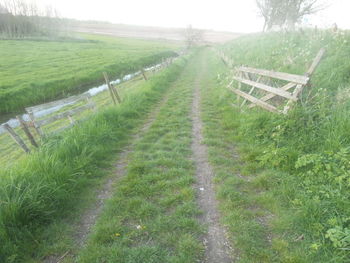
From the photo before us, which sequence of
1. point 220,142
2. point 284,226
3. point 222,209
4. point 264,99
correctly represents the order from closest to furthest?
point 284,226
point 222,209
point 220,142
point 264,99

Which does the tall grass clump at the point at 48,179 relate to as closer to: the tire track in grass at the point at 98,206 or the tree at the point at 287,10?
the tire track in grass at the point at 98,206

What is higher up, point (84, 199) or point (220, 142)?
point (220, 142)

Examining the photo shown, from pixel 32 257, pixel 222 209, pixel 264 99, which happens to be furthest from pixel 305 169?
pixel 32 257

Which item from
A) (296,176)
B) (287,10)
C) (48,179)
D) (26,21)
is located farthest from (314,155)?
(26,21)

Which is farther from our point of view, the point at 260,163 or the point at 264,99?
the point at 264,99

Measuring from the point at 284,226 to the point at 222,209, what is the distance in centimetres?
94

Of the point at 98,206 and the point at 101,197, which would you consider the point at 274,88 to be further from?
the point at 98,206

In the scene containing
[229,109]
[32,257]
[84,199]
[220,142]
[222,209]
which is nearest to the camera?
[32,257]

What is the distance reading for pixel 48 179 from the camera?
3910 mm

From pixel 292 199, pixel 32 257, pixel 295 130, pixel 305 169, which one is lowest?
pixel 32 257

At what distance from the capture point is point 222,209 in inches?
142

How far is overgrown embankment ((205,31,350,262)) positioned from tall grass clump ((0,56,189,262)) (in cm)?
287

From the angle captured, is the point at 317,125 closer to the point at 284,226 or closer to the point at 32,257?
the point at 284,226

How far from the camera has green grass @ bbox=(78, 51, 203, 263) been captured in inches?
113
